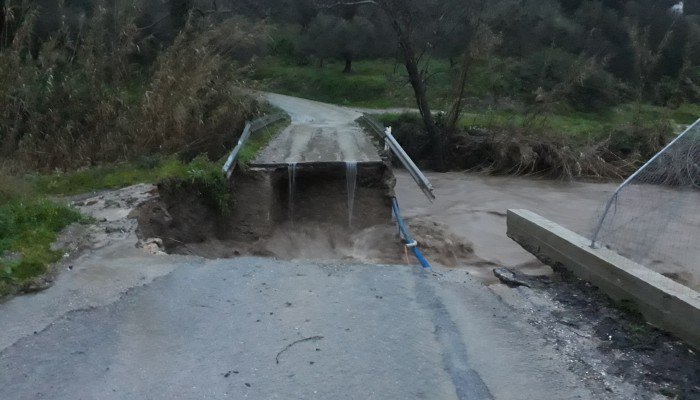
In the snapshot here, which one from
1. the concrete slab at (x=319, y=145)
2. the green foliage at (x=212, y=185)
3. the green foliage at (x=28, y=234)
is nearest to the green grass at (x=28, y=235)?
the green foliage at (x=28, y=234)

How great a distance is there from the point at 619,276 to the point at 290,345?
10.0 ft

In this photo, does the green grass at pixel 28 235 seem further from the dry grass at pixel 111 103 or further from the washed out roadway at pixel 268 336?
the dry grass at pixel 111 103

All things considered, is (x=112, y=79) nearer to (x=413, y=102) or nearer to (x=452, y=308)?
(x=452, y=308)

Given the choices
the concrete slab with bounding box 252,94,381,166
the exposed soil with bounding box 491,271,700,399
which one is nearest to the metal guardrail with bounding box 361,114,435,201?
the concrete slab with bounding box 252,94,381,166

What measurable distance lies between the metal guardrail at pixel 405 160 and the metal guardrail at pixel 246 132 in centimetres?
237

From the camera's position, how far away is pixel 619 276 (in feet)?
19.3

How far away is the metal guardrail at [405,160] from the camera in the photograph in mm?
9719

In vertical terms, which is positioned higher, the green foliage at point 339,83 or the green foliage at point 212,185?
the green foliage at point 339,83

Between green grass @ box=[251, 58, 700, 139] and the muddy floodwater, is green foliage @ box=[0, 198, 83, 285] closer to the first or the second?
the muddy floodwater

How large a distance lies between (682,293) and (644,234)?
1.35m

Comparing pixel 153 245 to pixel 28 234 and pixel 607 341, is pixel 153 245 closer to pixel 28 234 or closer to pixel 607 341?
pixel 28 234

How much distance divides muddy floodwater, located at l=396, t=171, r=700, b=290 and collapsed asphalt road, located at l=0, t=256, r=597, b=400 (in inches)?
72.6

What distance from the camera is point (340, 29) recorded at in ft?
125

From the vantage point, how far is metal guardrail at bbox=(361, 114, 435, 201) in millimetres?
9719
